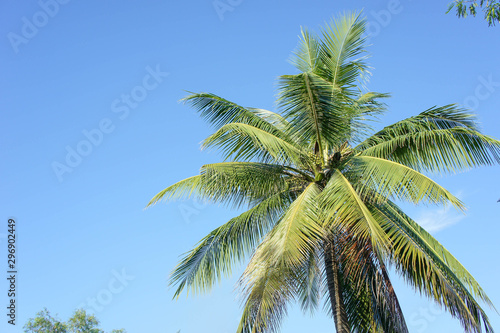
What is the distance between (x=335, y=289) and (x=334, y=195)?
6.18 feet

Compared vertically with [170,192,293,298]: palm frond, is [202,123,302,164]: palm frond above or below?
above

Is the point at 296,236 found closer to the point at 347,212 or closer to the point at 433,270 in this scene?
the point at 347,212

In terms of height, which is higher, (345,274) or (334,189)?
(334,189)

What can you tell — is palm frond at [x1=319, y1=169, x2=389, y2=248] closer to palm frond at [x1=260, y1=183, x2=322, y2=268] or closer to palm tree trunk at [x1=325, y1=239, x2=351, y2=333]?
palm frond at [x1=260, y1=183, x2=322, y2=268]

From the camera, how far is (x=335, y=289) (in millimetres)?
9070

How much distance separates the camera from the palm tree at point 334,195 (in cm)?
812

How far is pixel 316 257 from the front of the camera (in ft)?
33.1

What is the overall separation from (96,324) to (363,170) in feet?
60.6

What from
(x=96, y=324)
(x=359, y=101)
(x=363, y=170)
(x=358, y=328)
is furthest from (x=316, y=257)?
(x=96, y=324)

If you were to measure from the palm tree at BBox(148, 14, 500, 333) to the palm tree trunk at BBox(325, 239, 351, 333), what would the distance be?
21 mm

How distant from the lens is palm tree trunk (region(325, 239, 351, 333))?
8828mm

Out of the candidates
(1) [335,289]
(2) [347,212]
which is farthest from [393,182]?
(1) [335,289]

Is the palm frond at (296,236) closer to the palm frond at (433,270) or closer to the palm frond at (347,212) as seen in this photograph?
the palm frond at (347,212)

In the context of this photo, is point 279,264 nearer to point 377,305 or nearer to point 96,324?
point 377,305
